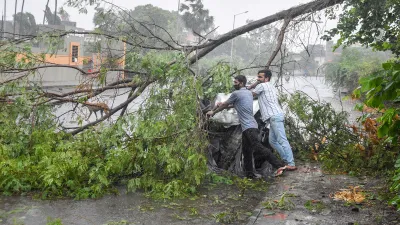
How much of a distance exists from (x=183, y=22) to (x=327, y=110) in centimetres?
3695

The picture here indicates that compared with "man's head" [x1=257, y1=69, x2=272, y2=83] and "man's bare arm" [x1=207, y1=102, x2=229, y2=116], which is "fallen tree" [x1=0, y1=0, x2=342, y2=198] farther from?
"man's head" [x1=257, y1=69, x2=272, y2=83]

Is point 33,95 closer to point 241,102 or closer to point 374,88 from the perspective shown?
point 241,102

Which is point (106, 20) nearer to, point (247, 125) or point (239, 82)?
point (239, 82)

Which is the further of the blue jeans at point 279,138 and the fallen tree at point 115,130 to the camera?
the blue jeans at point 279,138

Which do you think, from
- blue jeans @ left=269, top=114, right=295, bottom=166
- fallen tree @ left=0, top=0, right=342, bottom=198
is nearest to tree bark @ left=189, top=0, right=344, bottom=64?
fallen tree @ left=0, top=0, right=342, bottom=198

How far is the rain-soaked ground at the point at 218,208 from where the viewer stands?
5000 millimetres

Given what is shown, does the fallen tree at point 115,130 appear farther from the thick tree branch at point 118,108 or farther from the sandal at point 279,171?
the sandal at point 279,171

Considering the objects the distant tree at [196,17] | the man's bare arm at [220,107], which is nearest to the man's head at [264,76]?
the man's bare arm at [220,107]

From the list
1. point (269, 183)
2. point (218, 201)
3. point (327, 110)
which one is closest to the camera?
point (218, 201)

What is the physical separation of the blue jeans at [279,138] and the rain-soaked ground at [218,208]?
1.00m

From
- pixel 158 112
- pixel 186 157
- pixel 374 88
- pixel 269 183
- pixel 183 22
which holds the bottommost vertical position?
pixel 269 183

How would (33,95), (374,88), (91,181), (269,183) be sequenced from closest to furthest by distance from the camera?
(374,88)
(91,181)
(269,183)
(33,95)

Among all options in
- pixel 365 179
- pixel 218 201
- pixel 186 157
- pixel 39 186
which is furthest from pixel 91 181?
pixel 365 179

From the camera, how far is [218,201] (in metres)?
5.81
